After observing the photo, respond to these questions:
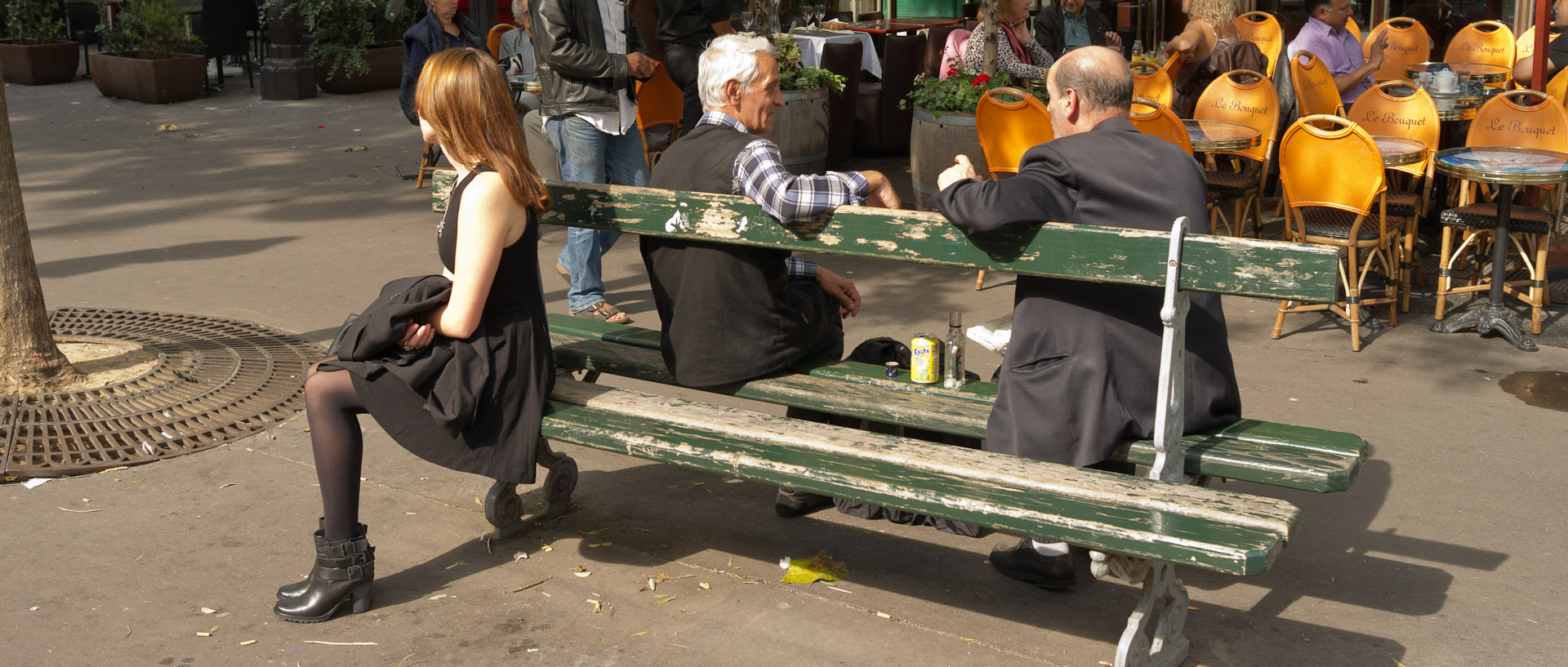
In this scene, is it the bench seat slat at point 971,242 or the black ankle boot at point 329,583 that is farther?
the black ankle boot at point 329,583

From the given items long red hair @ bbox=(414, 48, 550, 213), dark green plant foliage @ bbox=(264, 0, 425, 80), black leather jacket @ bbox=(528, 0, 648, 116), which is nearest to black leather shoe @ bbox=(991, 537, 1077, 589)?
long red hair @ bbox=(414, 48, 550, 213)

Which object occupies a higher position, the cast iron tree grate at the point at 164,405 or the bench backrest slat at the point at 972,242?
the bench backrest slat at the point at 972,242

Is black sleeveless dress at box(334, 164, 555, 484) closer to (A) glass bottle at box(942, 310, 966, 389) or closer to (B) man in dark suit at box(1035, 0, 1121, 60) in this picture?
(A) glass bottle at box(942, 310, 966, 389)

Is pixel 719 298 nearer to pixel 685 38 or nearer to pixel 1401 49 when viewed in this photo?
pixel 685 38

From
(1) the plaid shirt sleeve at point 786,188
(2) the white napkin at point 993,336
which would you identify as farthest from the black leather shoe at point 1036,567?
(1) the plaid shirt sleeve at point 786,188

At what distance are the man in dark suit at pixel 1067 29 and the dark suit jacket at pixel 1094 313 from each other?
19.1 ft

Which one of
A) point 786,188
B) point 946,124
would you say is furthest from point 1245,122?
point 786,188

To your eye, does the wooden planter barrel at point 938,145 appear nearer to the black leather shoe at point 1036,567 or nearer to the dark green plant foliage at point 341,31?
the black leather shoe at point 1036,567

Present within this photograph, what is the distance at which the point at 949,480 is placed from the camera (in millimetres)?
3109

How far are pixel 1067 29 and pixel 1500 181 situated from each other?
374 centimetres

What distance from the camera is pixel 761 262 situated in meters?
3.74

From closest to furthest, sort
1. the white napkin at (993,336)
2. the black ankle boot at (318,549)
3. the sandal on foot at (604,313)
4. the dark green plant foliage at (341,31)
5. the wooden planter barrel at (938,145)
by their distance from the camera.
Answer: the black ankle boot at (318,549) < the white napkin at (993,336) < the sandal on foot at (604,313) < the wooden planter barrel at (938,145) < the dark green plant foliage at (341,31)

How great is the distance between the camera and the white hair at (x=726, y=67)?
3.75 m

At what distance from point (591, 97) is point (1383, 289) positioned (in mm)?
4023
